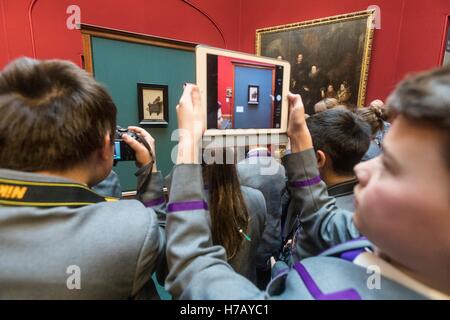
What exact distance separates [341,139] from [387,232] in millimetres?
820

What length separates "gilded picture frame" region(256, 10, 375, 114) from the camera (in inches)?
110

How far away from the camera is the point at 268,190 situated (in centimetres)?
151

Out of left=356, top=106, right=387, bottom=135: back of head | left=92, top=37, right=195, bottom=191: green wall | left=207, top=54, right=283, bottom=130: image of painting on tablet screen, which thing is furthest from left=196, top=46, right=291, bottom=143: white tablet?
left=92, top=37, right=195, bottom=191: green wall

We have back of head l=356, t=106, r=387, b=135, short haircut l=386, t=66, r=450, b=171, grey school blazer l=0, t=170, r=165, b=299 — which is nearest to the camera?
short haircut l=386, t=66, r=450, b=171

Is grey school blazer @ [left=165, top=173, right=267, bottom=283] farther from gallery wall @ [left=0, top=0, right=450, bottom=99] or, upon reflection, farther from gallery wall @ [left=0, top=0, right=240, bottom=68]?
gallery wall @ [left=0, top=0, right=240, bottom=68]

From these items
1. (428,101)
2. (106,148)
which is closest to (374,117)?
(428,101)

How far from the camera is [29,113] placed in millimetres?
573

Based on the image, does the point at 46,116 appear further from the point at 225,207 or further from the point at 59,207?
the point at 225,207

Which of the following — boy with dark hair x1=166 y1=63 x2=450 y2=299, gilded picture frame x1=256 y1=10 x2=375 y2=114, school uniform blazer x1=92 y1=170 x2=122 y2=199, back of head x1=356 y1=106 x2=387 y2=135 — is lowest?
school uniform blazer x1=92 y1=170 x2=122 y2=199

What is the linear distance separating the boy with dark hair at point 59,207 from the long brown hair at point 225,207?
31cm

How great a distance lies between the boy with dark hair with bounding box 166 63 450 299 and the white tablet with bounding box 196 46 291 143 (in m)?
0.22
